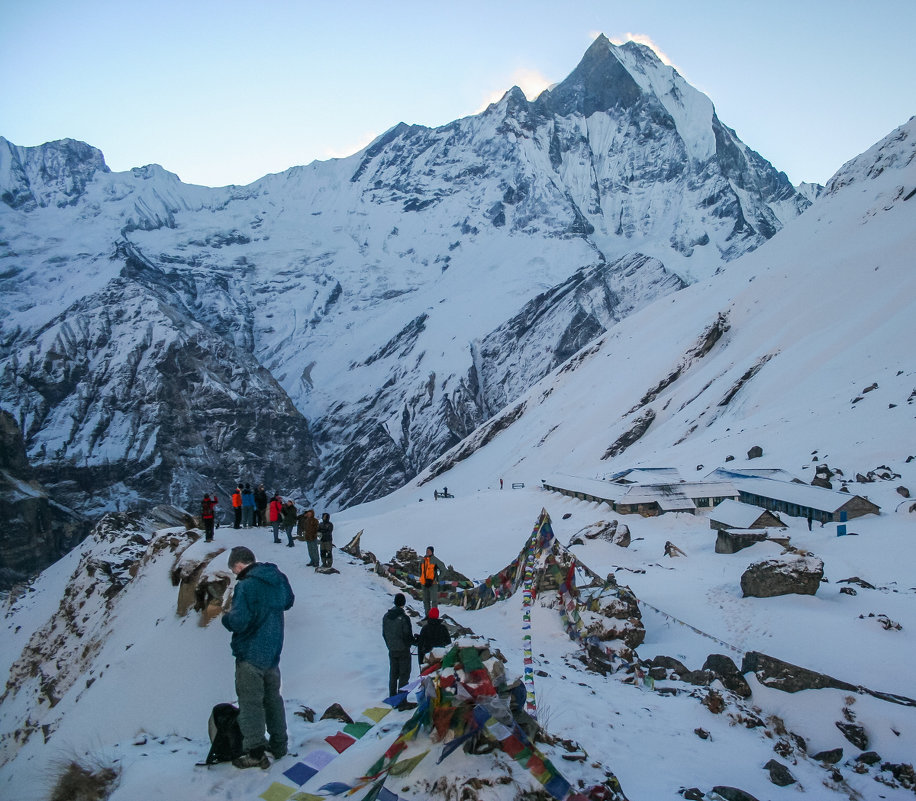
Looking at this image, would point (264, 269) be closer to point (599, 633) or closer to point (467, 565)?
point (467, 565)

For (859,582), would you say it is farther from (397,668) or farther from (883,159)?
(883,159)

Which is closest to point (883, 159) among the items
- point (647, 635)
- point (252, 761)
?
point (647, 635)

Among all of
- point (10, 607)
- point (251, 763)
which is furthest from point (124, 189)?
point (251, 763)

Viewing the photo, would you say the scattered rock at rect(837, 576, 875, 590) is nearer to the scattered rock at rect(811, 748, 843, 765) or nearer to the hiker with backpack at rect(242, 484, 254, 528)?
the scattered rock at rect(811, 748, 843, 765)

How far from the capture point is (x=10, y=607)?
1065 inches

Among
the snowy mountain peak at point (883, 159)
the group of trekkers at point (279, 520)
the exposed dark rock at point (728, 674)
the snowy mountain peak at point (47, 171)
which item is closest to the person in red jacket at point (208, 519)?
the group of trekkers at point (279, 520)

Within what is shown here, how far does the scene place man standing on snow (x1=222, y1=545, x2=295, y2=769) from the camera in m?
5.59

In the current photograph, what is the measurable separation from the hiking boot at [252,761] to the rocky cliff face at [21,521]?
71301 millimetres

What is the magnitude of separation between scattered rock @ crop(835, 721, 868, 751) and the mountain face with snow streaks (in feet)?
305

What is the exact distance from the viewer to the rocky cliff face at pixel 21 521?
64875 millimetres

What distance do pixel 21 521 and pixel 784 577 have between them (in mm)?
72343

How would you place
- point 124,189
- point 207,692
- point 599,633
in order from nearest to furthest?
1. point 207,692
2. point 599,633
3. point 124,189

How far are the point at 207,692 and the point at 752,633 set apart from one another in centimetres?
1065

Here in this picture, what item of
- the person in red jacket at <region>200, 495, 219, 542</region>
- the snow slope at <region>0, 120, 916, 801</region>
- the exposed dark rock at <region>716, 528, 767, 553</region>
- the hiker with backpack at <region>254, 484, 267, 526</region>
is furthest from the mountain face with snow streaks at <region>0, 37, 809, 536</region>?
the person in red jacket at <region>200, 495, 219, 542</region>
